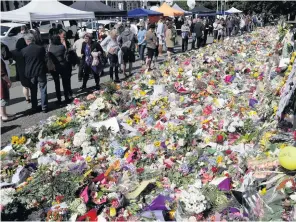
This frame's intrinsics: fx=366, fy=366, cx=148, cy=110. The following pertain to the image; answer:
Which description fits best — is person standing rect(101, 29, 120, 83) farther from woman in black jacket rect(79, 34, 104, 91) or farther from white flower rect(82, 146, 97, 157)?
white flower rect(82, 146, 97, 157)

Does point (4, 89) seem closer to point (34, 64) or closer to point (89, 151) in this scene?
point (34, 64)

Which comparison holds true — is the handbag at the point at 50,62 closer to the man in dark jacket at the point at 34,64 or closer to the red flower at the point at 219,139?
the man in dark jacket at the point at 34,64

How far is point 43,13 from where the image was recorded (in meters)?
12.8

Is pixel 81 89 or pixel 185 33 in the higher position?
pixel 185 33

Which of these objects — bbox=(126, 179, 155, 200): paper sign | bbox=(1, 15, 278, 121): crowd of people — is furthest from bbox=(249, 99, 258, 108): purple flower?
bbox=(1, 15, 278, 121): crowd of people

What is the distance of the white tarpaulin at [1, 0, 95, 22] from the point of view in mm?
12323

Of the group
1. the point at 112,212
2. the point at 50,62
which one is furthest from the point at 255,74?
the point at 112,212

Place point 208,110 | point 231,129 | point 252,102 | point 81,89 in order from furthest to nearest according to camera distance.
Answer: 1. point 81,89
2. point 252,102
3. point 208,110
4. point 231,129

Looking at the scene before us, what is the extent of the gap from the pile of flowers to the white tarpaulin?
5.70 m

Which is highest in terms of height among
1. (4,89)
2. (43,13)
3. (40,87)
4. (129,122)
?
(43,13)

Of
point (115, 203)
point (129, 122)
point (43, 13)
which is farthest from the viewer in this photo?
point (43, 13)

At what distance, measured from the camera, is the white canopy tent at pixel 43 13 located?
1232 cm

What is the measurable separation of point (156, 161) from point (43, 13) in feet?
30.9

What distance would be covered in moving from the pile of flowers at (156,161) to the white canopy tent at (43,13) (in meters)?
5.69
